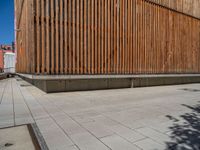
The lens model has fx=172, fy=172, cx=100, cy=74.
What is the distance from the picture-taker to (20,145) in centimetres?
271

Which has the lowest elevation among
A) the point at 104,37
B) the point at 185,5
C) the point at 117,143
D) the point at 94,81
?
the point at 117,143

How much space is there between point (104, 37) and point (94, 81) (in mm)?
2421

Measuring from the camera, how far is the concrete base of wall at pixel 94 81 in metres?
7.80

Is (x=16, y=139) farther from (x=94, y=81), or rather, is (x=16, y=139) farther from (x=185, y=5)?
(x=185, y=5)

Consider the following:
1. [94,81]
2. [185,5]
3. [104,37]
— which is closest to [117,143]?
[94,81]

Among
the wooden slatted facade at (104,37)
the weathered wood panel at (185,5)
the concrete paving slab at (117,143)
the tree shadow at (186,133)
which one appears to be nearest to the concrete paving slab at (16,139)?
the concrete paving slab at (117,143)

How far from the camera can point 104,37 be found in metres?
9.25

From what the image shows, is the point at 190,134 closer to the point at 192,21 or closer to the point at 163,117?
the point at 163,117

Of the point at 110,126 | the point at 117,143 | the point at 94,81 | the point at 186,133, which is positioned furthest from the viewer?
the point at 94,81

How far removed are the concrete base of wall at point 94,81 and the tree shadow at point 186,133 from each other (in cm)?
500

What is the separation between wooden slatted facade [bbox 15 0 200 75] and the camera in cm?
761

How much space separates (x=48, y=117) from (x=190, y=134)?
312 cm

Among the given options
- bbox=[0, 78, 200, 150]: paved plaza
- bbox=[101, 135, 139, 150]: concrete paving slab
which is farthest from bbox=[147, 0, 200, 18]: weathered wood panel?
bbox=[101, 135, 139, 150]: concrete paving slab

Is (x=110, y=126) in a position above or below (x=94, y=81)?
below
